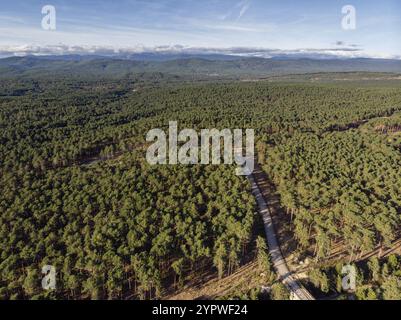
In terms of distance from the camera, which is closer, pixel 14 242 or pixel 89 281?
pixel 89 281

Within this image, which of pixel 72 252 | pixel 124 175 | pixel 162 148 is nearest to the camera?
pixel 72 252

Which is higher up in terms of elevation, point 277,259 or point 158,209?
point 158,209

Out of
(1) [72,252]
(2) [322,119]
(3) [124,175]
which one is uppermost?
(2) [322,119]

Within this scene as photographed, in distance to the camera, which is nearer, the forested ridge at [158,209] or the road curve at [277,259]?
the road curve at [277,259]

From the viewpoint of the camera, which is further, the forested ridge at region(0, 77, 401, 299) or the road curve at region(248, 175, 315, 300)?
the forested ridge at region(0, 77, 401, 299)

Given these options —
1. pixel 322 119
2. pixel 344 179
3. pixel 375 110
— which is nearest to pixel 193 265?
pixel 344 179

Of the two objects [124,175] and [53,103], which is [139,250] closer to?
[124,175]

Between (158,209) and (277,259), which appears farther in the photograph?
(158,209)

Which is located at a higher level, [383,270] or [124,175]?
[124,175]
